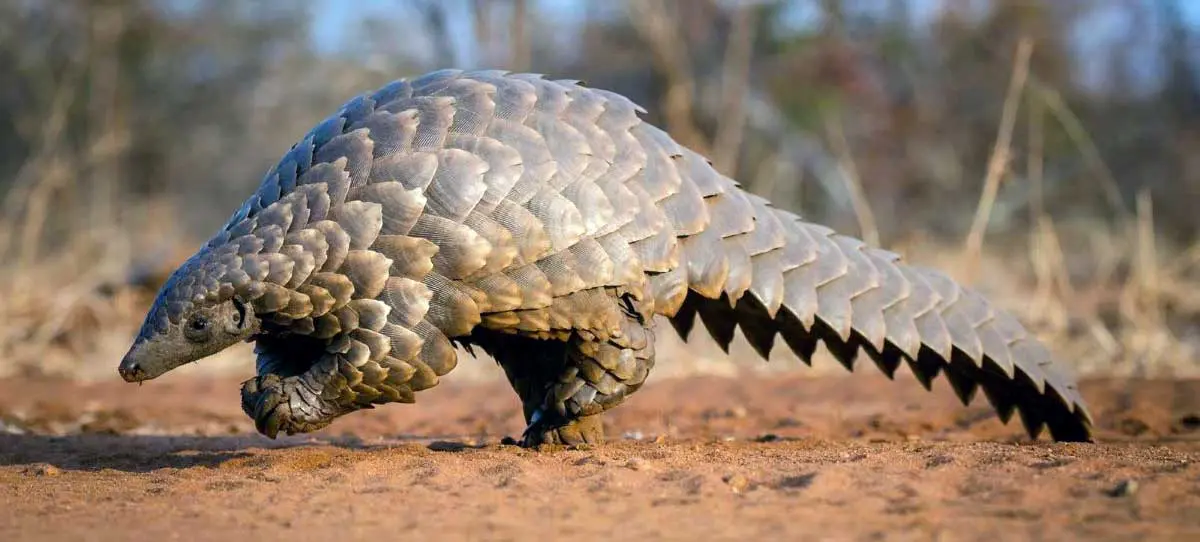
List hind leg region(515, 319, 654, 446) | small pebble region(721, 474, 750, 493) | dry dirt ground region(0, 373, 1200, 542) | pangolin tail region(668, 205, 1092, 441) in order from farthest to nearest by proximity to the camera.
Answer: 1. pangolin tail region(668, 205, 1092, 441)
2. hind leg region(515, 319, 654, 446)
3. small pebble region(721, 474, 750, 493)
4. dry dirt ground region(0, 373, 1200, 542)

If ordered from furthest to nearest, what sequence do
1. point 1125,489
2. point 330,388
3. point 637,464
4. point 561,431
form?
point 561,431, point 330,388, point 637,464, point 1125,489

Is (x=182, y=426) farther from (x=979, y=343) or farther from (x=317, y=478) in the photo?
(x=979, y=343)

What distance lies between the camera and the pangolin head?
4324 mm

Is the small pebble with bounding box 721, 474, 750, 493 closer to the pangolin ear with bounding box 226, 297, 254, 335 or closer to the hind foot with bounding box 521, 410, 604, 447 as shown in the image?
the hind foot with bounding box 521, 410, 604, 447

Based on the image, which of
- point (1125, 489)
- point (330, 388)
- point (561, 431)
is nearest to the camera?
point (1125, 489)

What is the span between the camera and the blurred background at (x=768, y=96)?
1772 centimetres

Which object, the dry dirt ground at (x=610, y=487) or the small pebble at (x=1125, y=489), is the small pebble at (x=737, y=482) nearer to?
the dry dirt ground at (x=610, y=487)

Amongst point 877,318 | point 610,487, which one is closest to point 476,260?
point 610,487

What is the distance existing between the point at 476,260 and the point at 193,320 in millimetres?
1124

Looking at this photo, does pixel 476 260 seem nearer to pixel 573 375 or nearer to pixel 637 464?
pixel 573 375

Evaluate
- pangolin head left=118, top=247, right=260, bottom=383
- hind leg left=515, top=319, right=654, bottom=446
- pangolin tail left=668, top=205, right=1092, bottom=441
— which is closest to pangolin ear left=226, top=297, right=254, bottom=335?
pangolin head left=118, top=247, right=260, bottom=383

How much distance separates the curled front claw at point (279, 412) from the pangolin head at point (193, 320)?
23cm

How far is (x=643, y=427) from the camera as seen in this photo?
665 cm

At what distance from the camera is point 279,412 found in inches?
172
